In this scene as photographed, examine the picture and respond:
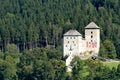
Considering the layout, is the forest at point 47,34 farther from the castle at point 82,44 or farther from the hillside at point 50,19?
the castle at point 82,44

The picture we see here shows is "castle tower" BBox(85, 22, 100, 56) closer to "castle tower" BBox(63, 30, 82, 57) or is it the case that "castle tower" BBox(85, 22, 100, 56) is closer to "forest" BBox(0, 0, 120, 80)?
"forest" BBox(0, 0, 120, 80)

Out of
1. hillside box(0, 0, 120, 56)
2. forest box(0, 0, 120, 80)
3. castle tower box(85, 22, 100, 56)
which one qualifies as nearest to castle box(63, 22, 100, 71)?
castle tower box(85, 22, 100, 56)

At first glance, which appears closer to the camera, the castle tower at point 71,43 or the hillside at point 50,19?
the castle tower at point 71,43

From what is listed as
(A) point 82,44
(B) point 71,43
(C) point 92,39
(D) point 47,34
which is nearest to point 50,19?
(D) point 47,34

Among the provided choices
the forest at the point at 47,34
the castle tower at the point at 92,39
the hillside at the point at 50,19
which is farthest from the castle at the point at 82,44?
the hillside at the point at 50,19

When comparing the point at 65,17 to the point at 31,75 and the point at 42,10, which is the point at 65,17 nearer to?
the point at 42,10

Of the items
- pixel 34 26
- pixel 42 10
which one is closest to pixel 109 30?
pixel 34 26
